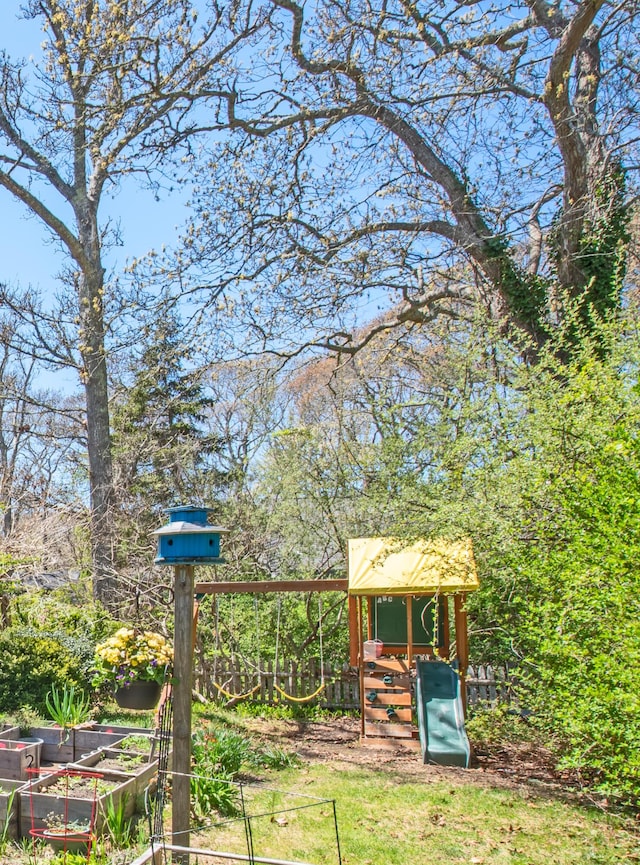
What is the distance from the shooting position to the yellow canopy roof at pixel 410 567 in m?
5.73

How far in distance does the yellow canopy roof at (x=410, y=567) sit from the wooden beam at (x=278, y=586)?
0.98ft

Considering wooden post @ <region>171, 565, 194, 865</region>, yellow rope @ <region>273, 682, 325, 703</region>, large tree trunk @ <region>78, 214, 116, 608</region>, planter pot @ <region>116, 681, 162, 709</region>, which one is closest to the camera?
wooden post @ <region>171, 565, 194, 865</region>

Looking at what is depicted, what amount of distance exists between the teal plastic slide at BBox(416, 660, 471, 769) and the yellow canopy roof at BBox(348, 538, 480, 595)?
839 millimetres

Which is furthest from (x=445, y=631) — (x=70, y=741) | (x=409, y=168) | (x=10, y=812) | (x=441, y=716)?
(x=409, y=168)

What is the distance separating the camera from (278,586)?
24.1 ft

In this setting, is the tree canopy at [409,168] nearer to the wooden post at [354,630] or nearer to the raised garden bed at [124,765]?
the wooden post at [354,630]

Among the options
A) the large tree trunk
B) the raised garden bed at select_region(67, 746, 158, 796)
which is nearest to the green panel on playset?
the raised garden bed at select_region(67, 746, 158, 796)

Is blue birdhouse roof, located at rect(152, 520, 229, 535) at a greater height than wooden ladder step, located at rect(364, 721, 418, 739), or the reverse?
blue birdhouse roof, located at rect(152, 520, 229, 535)

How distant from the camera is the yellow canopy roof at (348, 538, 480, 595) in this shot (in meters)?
5.73

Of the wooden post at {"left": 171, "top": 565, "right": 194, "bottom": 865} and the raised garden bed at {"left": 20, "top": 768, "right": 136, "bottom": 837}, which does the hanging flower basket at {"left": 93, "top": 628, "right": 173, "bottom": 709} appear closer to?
the raised garden bed at {"left": 20, "top": 768, "right": 136, "bottom": 837}

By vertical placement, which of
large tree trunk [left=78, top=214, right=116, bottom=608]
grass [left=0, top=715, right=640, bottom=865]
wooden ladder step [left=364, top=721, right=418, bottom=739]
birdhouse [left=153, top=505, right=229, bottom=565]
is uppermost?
large tree trunk [left=78, top=214, right=116, bottom=608]

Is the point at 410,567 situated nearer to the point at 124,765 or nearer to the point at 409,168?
the point at 124,765

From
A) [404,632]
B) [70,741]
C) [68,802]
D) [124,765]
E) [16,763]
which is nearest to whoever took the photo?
[68,802]

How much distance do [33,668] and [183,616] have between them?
4.01 meters
